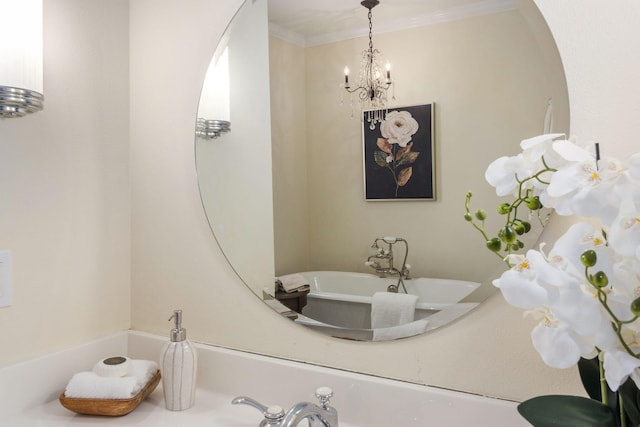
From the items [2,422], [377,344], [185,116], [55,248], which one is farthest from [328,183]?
[2,422]

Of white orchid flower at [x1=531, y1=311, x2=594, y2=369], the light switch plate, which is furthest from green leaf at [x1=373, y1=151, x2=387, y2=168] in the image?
the light switch plate

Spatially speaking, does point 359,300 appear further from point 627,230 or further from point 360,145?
point 627,230

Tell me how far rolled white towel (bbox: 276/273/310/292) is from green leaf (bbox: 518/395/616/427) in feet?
1.83

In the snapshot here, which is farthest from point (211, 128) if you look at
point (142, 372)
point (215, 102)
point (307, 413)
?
point (307, 413)

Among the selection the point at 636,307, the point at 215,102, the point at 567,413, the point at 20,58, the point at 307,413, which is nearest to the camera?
the point at 636,307

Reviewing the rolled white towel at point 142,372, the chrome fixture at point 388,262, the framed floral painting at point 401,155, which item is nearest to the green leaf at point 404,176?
the framed floral painting at point 401,155

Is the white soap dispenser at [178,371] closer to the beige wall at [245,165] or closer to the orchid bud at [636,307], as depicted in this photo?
the beige wall at [245,165]

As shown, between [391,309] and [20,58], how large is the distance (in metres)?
0.94

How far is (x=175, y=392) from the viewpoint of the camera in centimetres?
114

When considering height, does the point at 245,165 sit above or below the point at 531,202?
above

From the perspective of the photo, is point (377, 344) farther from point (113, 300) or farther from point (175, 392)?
point (113, 300)

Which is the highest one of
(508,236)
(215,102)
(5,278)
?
(215,102)

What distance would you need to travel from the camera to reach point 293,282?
114 cm

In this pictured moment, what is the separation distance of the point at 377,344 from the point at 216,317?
0.46m
